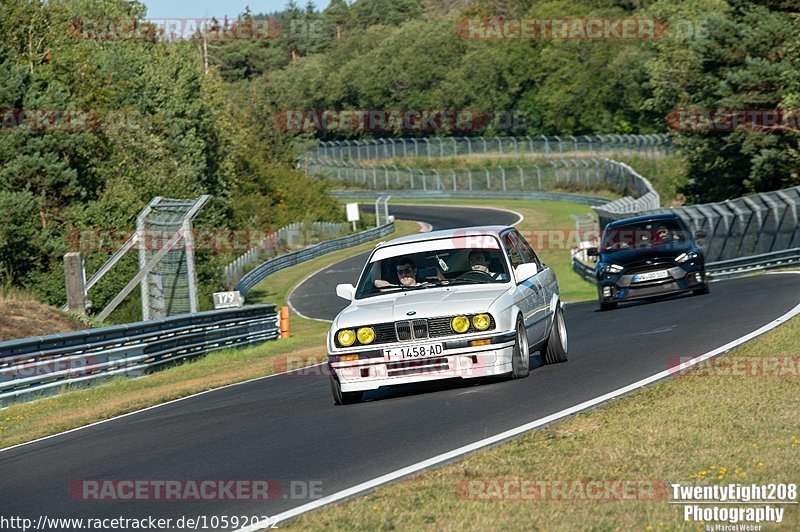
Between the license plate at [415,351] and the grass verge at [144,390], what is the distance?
13.6 feet

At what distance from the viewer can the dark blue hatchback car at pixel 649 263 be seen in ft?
73.0

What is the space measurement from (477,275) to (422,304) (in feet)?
3.67

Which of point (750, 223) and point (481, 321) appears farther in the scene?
point (750, 223)

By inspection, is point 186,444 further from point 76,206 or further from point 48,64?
point 48,64

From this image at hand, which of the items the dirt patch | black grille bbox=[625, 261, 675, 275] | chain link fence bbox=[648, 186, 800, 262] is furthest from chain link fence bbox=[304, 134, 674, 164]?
the dirt patch

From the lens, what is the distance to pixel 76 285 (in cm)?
2494

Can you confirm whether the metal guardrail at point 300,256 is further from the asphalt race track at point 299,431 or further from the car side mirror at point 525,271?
the car side mirror at point 525,271

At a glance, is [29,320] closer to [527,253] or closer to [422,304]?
[527,253]

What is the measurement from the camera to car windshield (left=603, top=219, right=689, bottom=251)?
74.5ft

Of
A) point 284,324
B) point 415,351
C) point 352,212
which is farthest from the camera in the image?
point 352,212

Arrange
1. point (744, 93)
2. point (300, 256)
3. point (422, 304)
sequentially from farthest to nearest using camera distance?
1. point (300, 256)
2. point (744, 93)
3. point (422, 304)

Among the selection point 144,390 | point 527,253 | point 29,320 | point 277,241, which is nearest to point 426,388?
point 527,253

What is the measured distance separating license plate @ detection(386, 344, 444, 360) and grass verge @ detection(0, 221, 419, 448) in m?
4.15

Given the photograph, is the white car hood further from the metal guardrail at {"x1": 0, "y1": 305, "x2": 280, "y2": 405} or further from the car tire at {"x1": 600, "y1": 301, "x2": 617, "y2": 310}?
the car tire at {"x1": 600, "y1": 301, "x2": 617, "y2": 310}
